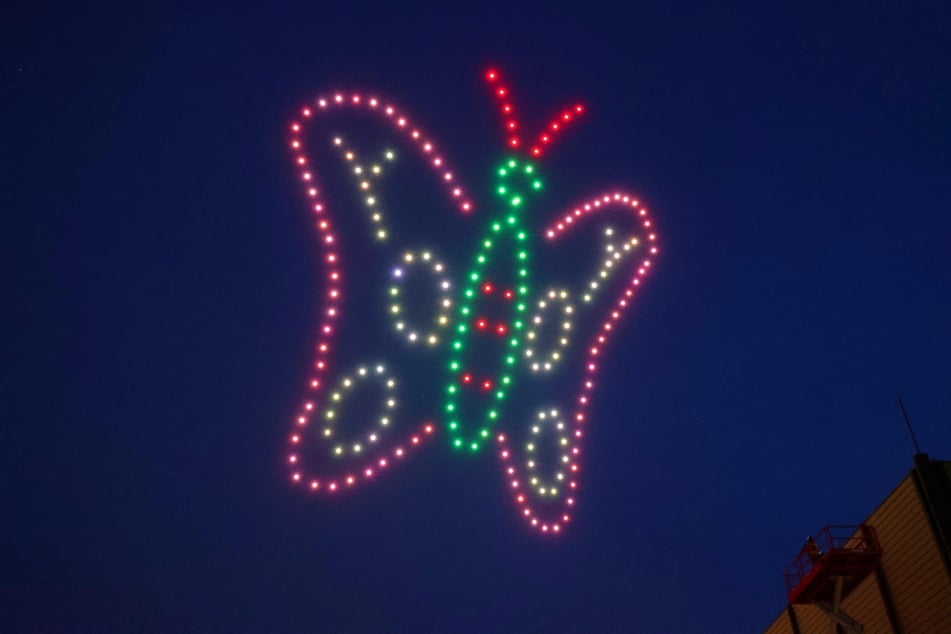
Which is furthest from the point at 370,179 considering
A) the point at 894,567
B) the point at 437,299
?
the point at 894,567

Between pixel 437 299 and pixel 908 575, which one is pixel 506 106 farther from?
pixel 908 575

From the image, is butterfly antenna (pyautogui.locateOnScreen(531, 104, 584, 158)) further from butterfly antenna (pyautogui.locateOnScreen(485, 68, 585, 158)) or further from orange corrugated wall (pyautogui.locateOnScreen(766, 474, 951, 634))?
orange corrugated wall (pyautogui.locateOnScreen(766, 474, 951, 634))

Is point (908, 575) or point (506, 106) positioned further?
point (506, 106)

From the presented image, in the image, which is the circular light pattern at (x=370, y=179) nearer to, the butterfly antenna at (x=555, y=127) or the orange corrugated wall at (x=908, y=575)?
the butterfly antenna at (x=555, y=127)

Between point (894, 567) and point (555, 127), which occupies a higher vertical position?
point (555, 127)

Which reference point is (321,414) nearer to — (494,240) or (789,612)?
(494,240)

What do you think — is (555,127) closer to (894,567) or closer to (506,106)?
(506,106)

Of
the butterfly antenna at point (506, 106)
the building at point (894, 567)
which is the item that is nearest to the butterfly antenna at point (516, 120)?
the butterfly antenna at point (506, 106)

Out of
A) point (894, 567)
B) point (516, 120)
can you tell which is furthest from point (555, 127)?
point (894, 567)
